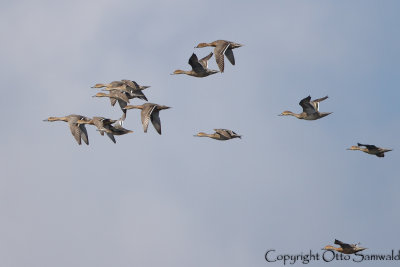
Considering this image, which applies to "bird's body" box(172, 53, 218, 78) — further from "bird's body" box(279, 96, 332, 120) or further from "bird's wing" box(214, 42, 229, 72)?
"bird's body" box(279, 96, 332, 120)

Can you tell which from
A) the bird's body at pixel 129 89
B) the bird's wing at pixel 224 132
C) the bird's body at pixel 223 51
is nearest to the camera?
the bird's body at pixel 223 51

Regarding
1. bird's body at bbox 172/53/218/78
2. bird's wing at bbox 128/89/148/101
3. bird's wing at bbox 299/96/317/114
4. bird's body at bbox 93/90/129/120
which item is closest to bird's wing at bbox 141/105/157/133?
bird's body at bbox 172/53/218/78

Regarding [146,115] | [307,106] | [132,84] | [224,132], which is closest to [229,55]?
[224,132]

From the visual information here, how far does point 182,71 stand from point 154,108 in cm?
622

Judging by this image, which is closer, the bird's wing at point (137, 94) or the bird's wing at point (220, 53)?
the bird's wing at point (220, 53)

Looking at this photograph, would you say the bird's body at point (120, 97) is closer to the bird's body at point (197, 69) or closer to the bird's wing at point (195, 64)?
the bird's body at point (197, 69)

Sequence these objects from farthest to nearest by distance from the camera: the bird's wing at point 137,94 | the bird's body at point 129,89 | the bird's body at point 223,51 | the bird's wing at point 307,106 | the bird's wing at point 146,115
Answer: the bird's body at point 129,89, the bird's wing at point 137,94, the bird's wing at point 307,106, the bird's body at point 223,51, the bird's wing at point 146,115

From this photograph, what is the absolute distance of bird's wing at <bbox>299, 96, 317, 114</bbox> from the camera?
63891mm

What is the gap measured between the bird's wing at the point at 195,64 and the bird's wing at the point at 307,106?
559 cm

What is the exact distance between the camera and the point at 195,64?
65.8 meters

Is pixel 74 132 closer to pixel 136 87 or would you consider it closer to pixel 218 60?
pixel 136 87

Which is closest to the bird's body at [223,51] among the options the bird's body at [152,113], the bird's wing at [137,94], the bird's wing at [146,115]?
the bird's body at [152,113]

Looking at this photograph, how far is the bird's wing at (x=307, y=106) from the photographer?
63.9 m

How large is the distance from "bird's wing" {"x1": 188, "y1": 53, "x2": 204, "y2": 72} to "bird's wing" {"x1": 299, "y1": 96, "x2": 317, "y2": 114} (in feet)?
18.3
